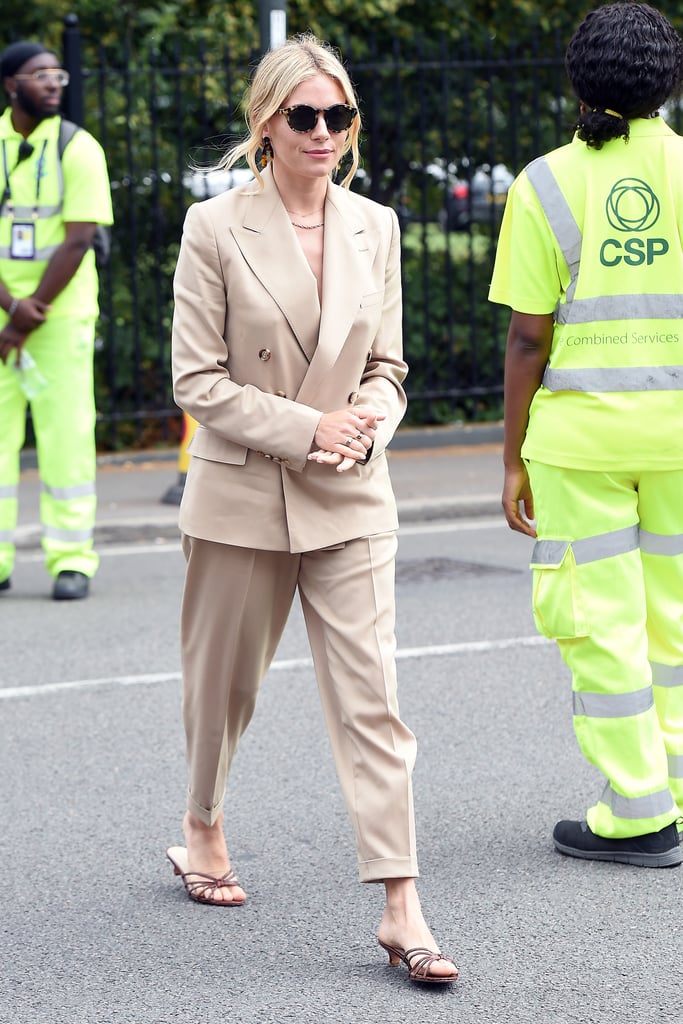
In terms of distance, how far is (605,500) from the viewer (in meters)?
4.13

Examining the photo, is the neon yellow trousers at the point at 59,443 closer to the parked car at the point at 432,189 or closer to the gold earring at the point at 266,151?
the gold earring at the point at 266,151

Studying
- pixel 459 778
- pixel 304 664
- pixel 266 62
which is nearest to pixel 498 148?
pixel 304 664

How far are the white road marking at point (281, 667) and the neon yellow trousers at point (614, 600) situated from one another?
211cm

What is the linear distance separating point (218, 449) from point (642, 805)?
1414 mm

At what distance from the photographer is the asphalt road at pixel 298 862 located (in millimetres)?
3490

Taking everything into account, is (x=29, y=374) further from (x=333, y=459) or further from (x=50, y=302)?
(x=333, y=459)

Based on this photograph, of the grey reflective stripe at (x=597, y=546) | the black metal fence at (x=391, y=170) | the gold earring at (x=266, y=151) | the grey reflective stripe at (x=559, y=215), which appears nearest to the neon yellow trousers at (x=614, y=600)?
the grey reflective stripe at (x=597, y=546)

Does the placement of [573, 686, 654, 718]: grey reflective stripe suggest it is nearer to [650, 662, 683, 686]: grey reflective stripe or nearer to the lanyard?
[650, 662, 683, 686]: grey reflective stripe

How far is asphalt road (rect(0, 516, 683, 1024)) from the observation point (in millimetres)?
3490

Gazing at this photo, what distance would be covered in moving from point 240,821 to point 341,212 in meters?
1.78

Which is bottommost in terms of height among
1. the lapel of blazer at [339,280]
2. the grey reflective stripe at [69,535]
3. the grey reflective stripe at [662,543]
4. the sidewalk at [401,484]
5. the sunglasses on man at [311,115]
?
the sidewalk at [401,484]

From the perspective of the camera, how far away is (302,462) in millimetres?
3570

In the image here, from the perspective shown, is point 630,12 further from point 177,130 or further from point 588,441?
point 177,130

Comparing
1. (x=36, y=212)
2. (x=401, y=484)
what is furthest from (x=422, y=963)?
(x=401, y=484)
